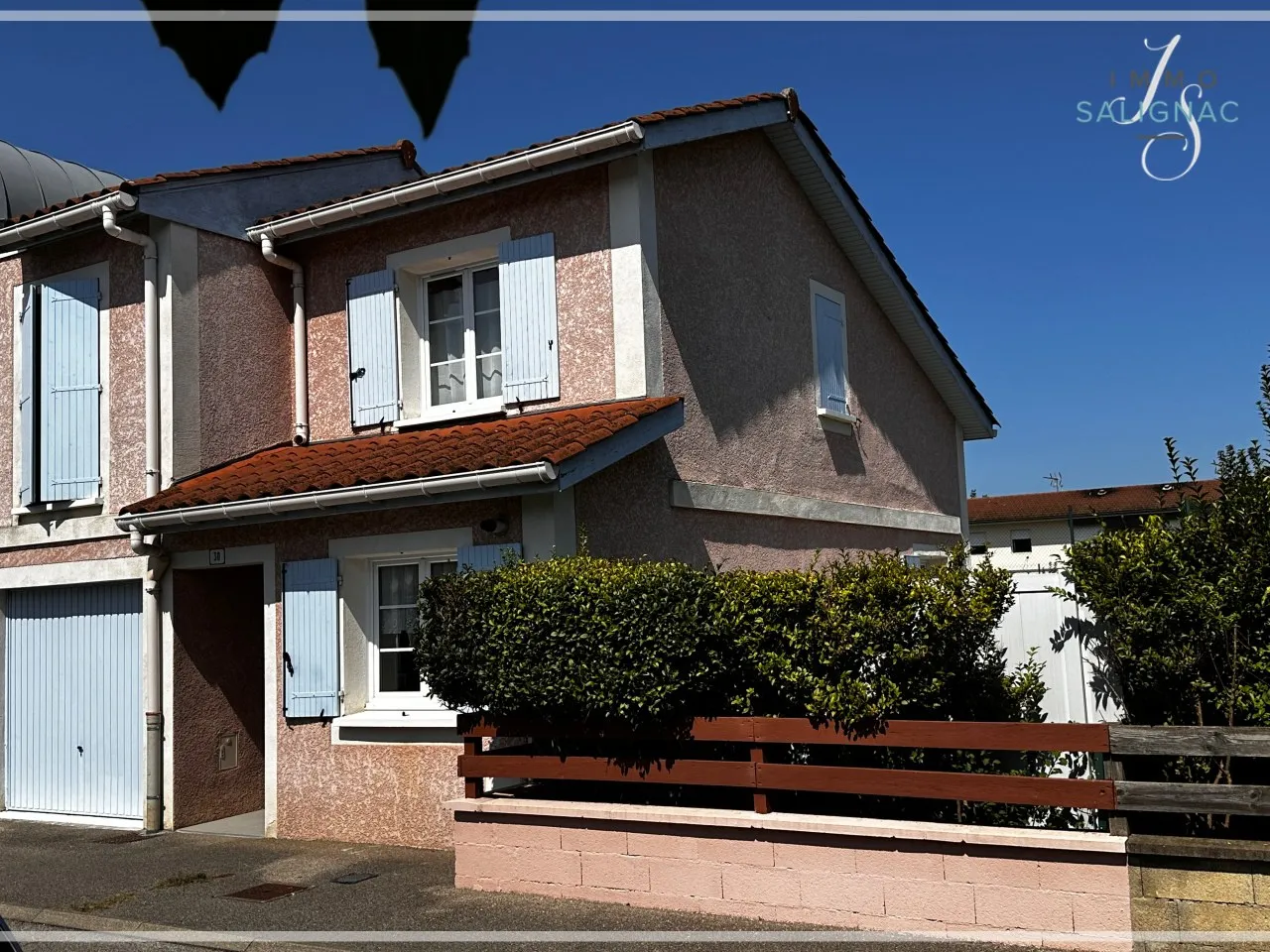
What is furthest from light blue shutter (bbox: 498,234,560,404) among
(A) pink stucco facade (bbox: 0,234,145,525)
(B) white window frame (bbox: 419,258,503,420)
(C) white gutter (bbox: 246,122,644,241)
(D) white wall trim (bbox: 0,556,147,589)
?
(D) white wall trim (bbox: 0,556,147,589)

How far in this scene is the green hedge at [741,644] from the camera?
6.71 m

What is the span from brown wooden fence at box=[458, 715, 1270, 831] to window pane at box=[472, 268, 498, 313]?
4236 millimetres

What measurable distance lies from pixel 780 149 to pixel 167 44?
11.4 m

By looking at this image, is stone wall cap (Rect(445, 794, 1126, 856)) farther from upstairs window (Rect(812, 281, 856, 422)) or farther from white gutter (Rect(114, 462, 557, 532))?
upstairs window (Rect(812, 281, 856, 422))

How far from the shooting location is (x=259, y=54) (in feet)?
3.52

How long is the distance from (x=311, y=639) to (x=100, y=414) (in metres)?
3.25

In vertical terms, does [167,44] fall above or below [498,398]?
below

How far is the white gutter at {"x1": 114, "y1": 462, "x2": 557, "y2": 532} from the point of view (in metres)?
7.97

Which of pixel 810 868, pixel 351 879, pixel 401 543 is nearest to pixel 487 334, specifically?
pixel 401 543

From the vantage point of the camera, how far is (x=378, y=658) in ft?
32.5

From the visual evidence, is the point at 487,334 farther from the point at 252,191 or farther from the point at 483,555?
the point at 252,191

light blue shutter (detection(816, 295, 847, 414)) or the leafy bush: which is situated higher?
light blue shutter (detection(816, 295, 847, 414))

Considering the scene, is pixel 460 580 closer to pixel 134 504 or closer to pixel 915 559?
pixel 134 504

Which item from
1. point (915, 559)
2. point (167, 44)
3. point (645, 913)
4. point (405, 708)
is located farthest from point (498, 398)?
point (167, 44)
